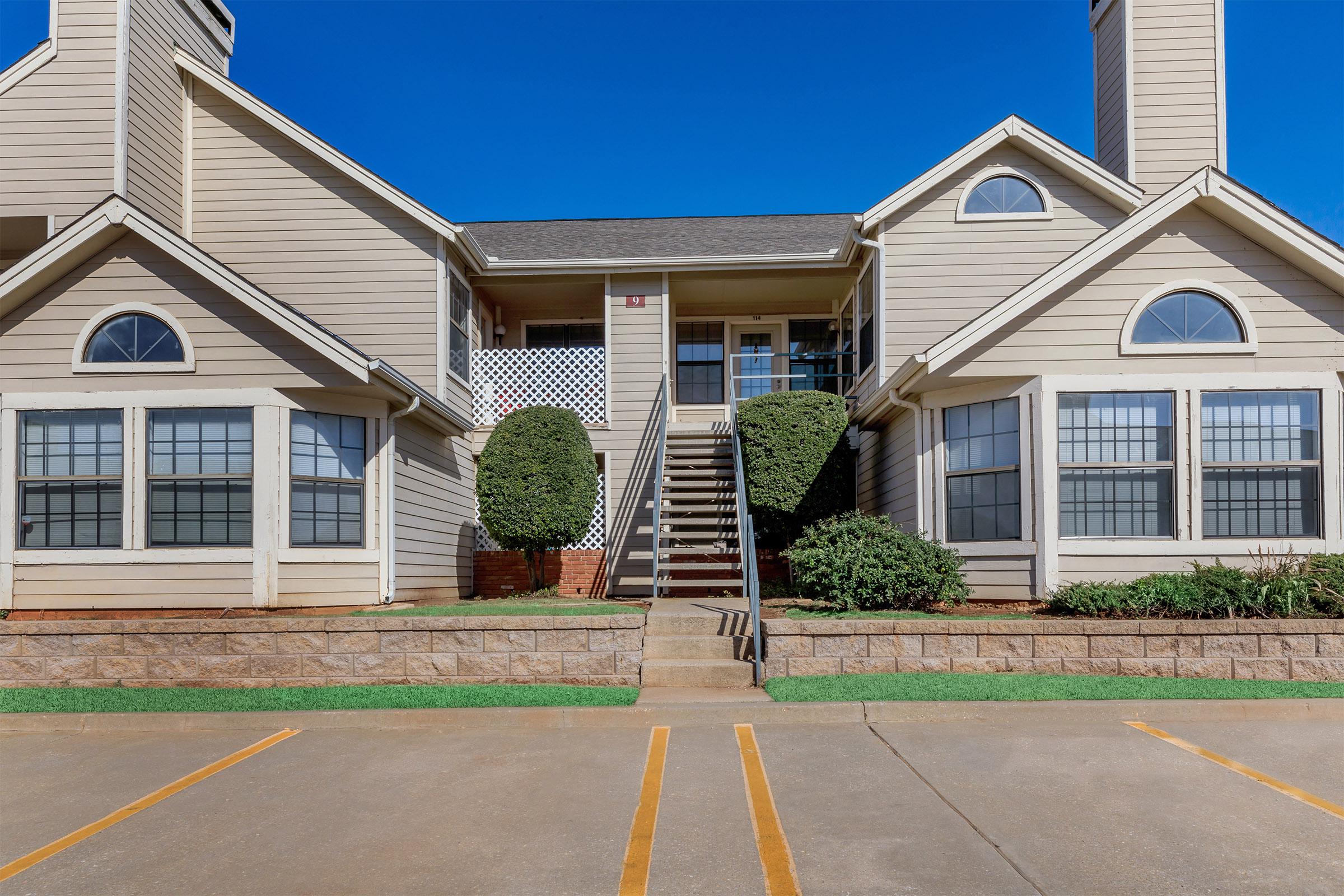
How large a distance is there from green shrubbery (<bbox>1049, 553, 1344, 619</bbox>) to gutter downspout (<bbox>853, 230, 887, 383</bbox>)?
541 cm

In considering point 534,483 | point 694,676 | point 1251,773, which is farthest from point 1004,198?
point 1251,773

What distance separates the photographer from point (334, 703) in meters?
8.24

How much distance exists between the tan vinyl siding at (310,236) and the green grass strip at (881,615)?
23.8 feet

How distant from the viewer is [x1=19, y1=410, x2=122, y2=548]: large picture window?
11.1 metres

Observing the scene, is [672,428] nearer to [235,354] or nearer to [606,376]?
[606,376]

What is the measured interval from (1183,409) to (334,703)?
29.4 feet

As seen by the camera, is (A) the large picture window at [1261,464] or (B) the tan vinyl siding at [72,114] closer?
(A) the large picture window at [1261,464]

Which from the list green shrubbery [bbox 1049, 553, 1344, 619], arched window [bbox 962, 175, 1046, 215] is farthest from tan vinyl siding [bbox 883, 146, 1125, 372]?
green shrubbery [bbox 1049, 553, 1344, 619]

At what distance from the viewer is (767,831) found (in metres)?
5.16

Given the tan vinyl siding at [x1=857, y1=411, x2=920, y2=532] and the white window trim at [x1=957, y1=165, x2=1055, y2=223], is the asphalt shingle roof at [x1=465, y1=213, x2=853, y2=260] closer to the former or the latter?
the white window trim at [x1=957, y1=165, x2=1055, y2=223]

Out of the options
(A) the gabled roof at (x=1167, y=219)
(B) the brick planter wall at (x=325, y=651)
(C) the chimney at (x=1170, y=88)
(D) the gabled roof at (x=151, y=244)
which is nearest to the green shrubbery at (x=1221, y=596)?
(A) the gabled roof at (x=1167, y=219)

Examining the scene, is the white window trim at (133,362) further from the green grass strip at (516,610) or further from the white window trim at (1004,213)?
the white window trim at (1004,213)

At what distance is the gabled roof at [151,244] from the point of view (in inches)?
424

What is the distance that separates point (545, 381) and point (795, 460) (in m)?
4.69
